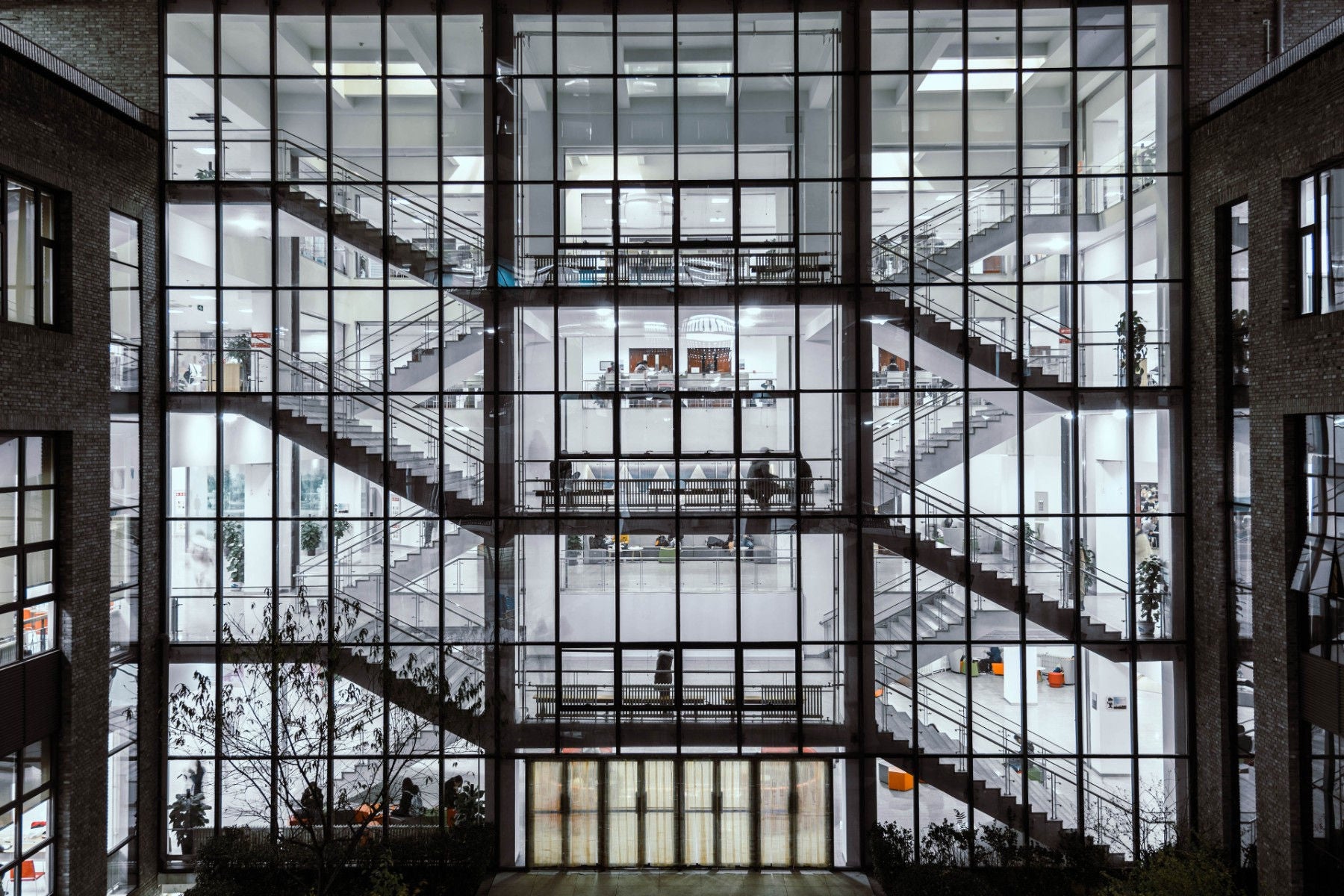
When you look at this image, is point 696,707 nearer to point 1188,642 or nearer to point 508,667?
point 508,667

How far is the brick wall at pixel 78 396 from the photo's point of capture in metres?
13.0

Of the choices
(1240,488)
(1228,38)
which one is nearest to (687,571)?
(1240,488)

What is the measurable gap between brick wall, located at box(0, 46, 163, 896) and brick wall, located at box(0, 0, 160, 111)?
1.87 m

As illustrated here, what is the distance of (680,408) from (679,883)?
9739 millimetres

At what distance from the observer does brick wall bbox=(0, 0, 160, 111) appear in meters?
17.0

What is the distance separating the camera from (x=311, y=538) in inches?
734

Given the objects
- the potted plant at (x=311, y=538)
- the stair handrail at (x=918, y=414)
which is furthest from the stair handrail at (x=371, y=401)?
the stair handrail at (x=918, y=414)

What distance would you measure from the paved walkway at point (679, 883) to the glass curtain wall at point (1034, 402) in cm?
230

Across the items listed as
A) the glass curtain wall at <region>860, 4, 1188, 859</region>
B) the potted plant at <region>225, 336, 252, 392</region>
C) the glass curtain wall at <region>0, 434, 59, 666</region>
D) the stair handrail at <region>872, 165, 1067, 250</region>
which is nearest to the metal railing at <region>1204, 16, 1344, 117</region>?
the glass curtain wall at <region>860, 4, 1188, 859</region>

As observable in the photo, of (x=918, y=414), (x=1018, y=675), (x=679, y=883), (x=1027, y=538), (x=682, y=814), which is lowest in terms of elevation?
(x=679, y=883)

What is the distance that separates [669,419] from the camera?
1748 centimetres

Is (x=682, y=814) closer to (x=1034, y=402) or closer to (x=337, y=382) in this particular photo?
(x=1034, y=402)

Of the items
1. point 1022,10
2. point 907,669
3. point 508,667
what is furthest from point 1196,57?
point 508,667

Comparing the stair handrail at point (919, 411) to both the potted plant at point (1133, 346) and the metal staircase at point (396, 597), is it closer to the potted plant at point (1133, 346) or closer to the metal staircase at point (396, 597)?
the potted plant at point (1133, 346)
